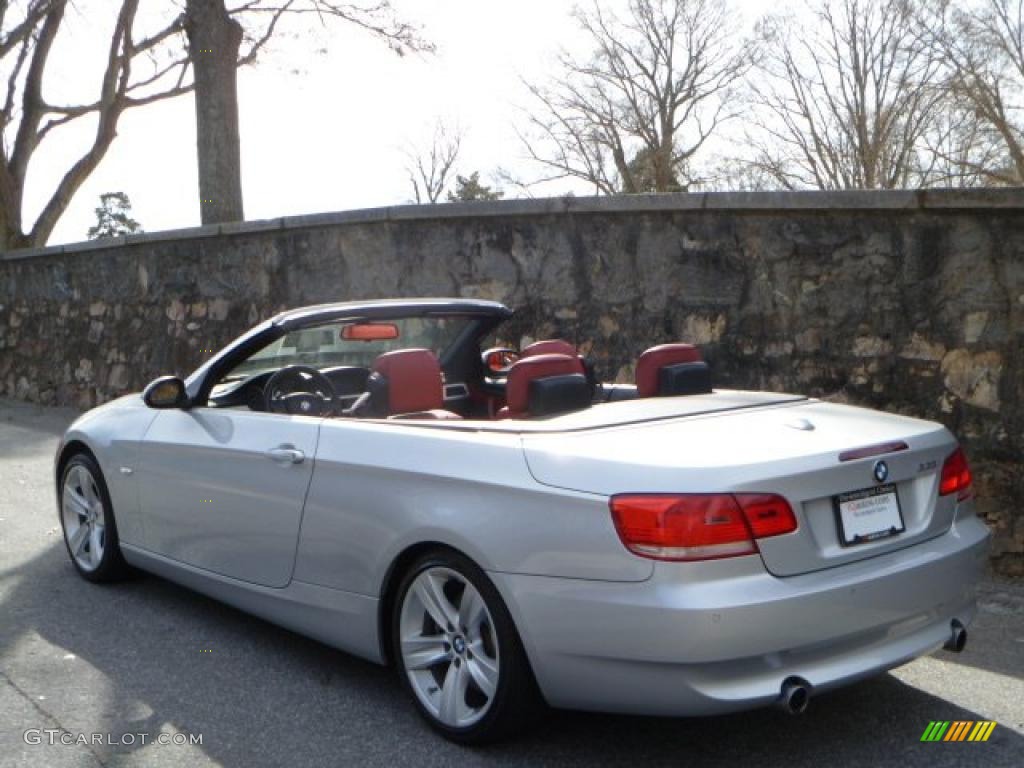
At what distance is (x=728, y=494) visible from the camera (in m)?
3.11

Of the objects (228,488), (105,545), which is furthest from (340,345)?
(105,545)

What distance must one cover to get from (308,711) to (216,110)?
37.4 ft

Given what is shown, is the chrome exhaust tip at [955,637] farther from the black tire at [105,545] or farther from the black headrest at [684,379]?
the black tire at [105,545]

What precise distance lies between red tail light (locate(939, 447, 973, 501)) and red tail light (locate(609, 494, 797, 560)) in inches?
35.1

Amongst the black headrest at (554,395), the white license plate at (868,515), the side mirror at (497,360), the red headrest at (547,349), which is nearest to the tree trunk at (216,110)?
the side mirror at (497,360)

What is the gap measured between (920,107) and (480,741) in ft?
123

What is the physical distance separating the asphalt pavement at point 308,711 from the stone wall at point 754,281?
57.6 inches

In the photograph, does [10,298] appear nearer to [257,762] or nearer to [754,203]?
[754,203]

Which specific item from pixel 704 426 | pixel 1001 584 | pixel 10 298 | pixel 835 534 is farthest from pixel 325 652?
pixel 10 298

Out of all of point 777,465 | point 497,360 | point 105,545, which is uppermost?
point 497,360

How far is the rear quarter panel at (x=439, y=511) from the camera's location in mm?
3195

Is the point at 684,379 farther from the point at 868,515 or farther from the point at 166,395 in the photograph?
the point at 166,395

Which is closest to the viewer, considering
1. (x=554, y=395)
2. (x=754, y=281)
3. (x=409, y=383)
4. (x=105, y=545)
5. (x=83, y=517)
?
(x=554, y=395)

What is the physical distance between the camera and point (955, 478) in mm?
3777
